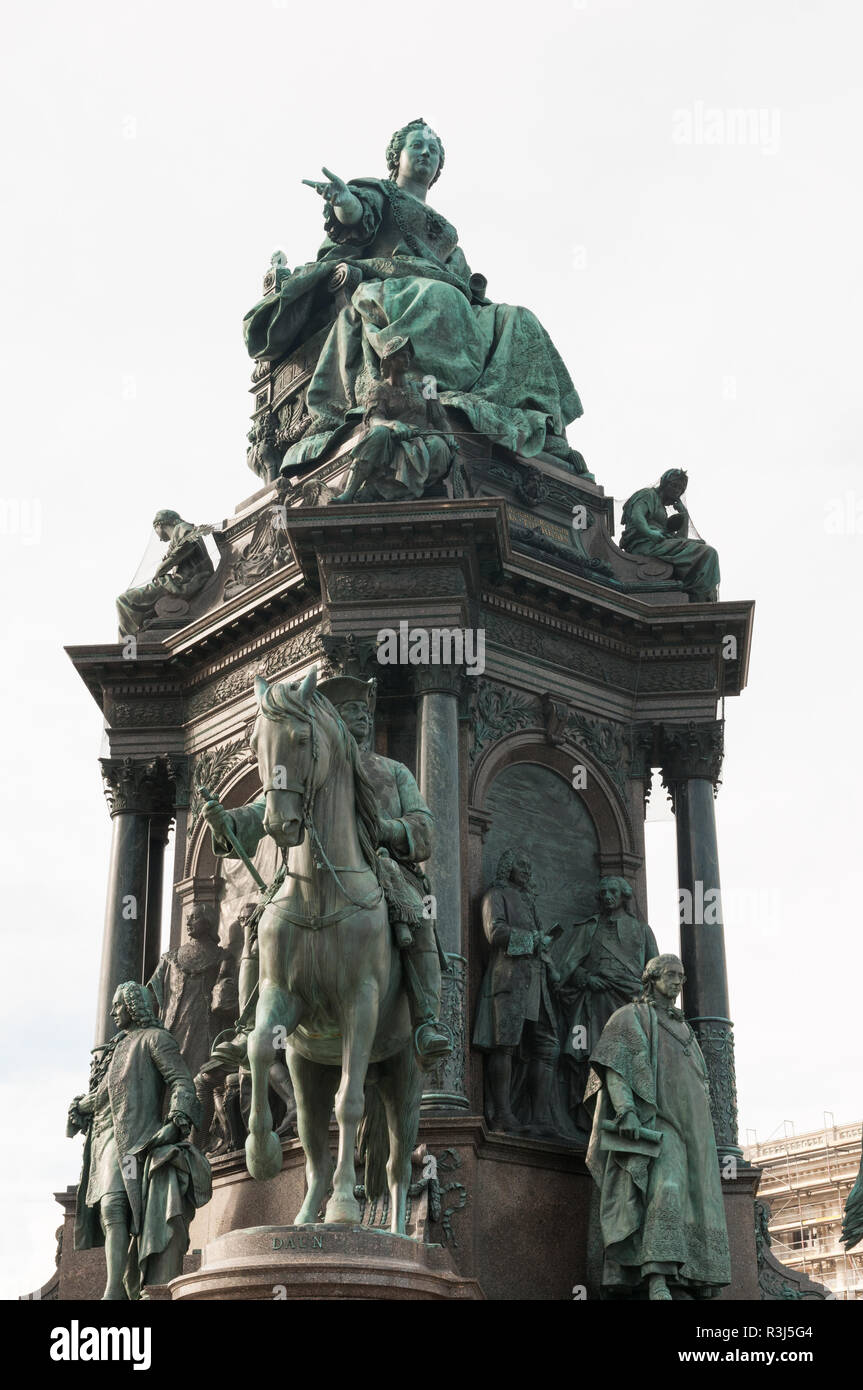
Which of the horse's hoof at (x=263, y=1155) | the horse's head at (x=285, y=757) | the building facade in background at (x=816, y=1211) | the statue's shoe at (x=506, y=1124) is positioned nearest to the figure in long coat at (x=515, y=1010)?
the statue's shoe at (x=506, y=1124)

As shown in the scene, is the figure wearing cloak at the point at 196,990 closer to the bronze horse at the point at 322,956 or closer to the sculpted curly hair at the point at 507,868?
the sculpted curly hair at the point at 507,868

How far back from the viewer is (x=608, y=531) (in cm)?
2402

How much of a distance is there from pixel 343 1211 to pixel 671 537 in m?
13.2

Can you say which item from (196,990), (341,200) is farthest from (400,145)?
(196,990)

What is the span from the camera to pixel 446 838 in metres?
19.5

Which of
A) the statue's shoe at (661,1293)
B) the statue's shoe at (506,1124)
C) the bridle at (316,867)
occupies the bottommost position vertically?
the statue's shoe at (661,1293)

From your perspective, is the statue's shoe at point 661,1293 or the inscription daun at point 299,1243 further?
the statue's shoe at point 661,1293

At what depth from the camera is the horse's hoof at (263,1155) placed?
12.7m

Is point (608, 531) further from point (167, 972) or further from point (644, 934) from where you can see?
point (167, 972)

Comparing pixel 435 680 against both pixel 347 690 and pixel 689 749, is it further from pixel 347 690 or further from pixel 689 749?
pixel 347 690

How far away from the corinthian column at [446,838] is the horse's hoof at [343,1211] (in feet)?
19.8

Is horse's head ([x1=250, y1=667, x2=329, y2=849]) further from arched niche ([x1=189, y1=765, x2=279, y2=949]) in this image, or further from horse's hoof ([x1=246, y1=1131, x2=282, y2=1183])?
arched niche ([x1=189, y1=765, x2=279, y2=949])

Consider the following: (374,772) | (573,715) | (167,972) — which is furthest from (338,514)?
(374,772)
